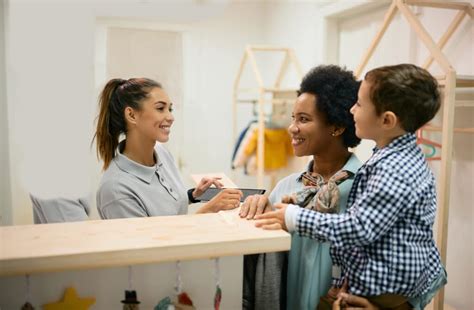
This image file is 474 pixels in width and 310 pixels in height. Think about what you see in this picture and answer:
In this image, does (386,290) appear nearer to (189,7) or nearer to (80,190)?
(80,190)

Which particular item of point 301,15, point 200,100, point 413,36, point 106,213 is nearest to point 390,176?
point 106,213

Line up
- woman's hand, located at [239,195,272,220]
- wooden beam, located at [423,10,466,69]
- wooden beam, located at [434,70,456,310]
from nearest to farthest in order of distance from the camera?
woman's hand, located at [239,195,272,220] → wooden beam, located at [434,70,456,310] → wooden beam, located at [423,10,466,69]

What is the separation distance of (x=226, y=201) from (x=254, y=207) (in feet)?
0.43

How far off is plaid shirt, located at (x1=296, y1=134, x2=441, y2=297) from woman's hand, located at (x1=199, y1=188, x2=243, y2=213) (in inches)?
9.5

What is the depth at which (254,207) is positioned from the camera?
2.81ft

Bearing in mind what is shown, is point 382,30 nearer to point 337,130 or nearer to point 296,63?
point 337,130

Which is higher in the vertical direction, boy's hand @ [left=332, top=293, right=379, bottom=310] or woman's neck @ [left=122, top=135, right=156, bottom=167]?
woman's neck @ [left=122, top=135, right=156, bottom=167]

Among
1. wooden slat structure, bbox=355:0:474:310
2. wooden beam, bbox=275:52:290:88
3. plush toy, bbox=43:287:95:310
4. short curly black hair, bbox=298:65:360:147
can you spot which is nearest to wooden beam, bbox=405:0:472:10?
wooden slat structure, bbox=355:0:474:310

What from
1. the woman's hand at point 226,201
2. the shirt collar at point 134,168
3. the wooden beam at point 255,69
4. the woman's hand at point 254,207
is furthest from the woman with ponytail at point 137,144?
the wooden beam at point 255,69

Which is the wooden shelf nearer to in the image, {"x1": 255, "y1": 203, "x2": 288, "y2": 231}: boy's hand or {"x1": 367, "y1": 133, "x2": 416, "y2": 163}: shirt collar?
{"x1": 255, "y1": 203, "x2": 288, "y2": 231}: boy's hand

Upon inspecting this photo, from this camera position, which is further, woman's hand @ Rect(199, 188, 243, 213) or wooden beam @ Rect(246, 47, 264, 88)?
wooden beam @ Rect(246, 47, 264, 88)

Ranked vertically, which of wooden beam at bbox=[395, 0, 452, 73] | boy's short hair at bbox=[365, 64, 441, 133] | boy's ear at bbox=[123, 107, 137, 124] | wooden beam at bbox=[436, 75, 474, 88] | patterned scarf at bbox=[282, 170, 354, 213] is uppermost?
wooden beam at bbox=[395, 0, 452, 73]

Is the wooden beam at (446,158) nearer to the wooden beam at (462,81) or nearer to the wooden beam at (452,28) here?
the wooden beam at (462,81)

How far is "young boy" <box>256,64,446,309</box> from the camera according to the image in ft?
2.37
